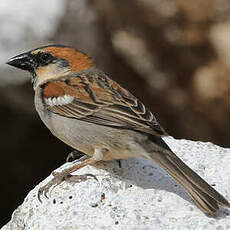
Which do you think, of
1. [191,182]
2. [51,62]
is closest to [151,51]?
→ [51,62]

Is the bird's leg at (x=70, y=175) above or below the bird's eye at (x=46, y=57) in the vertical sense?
below

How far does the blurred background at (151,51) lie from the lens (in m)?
8.24

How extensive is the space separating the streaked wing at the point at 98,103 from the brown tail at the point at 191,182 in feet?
0.57

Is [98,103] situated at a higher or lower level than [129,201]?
higher

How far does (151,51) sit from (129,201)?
4.15m

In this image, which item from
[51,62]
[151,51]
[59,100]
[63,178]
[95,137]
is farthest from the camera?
[151,51]

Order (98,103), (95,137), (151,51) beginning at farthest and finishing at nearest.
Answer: (151,51) → (98,103) → (95,137)

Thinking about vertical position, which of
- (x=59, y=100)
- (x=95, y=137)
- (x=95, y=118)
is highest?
(x=59, y=100)

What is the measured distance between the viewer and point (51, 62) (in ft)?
18.4

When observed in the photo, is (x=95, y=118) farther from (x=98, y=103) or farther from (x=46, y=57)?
(x=46, y=57)

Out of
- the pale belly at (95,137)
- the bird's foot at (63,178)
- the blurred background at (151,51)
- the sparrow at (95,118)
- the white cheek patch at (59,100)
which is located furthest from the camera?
the blurred background at (151,51)

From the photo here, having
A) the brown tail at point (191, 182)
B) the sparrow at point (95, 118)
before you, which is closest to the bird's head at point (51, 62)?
the sparrow at point (95, 118)

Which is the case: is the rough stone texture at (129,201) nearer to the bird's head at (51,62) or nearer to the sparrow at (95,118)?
the sparrow at (95,118)

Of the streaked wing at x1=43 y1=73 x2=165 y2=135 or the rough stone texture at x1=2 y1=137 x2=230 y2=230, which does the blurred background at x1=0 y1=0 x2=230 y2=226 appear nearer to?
the streaked wing at x1=43 y1=73 x2=165 y2=135
